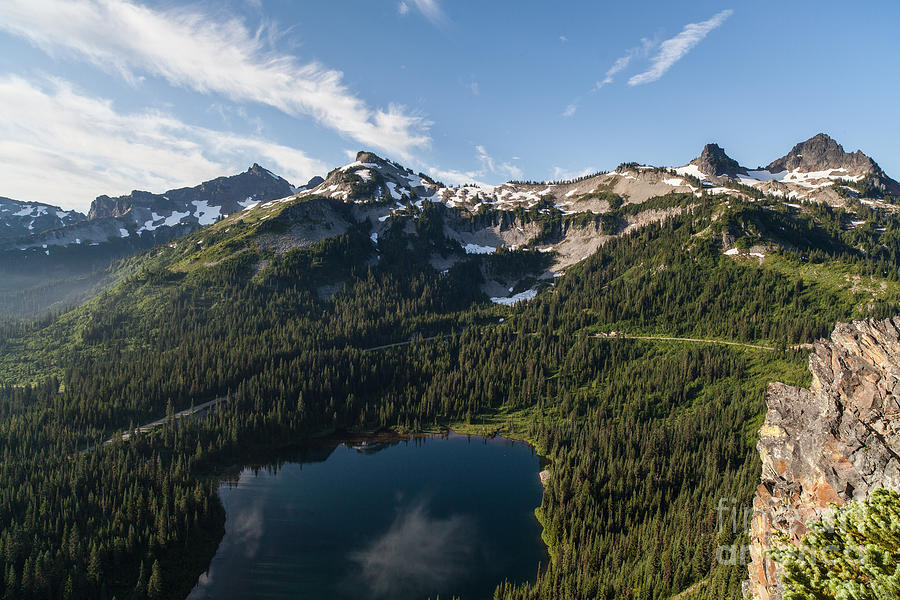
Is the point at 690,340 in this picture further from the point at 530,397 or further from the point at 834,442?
the point at 834,442

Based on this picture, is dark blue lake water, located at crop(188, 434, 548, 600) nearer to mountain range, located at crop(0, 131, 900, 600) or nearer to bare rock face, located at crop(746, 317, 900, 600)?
mountain range, located at crop(0, 131, 900, 600)

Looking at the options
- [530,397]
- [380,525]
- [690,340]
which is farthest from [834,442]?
[690,340]

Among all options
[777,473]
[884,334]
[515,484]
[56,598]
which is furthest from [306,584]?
[884,334]

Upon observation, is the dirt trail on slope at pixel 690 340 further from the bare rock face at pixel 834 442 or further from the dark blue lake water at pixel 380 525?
the bare rock face at pixel 834 442

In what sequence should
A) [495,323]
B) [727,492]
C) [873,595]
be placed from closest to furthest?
[873,595], [727,492], [495,323]

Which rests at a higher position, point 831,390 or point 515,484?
point 831,390

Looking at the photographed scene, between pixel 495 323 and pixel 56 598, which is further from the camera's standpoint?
pixel 495 323

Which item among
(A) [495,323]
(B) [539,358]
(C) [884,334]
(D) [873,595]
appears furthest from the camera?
(A) [495,323]

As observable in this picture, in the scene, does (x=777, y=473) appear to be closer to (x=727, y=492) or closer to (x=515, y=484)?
(x=727, y=492)
